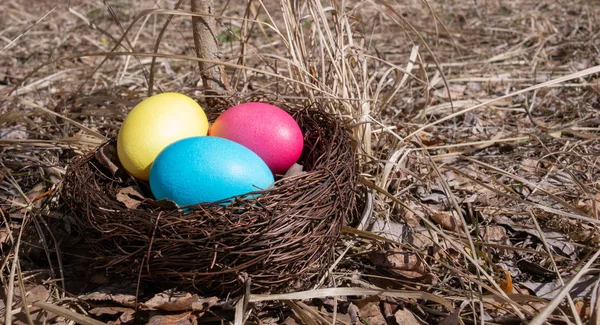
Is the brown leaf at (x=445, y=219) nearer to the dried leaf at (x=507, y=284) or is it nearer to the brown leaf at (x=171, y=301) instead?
the dried leaf at (x=507, y=284)

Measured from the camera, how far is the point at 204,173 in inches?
69.2

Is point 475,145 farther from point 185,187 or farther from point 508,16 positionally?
point 508,16

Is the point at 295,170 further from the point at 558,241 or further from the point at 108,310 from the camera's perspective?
the point at 558,241

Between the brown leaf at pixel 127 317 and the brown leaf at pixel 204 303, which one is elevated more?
the brown leaf at pixel 204 303

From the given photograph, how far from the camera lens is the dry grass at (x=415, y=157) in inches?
72.7

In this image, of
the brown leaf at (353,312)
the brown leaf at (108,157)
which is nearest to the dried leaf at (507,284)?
the brown leaf at (353,312)

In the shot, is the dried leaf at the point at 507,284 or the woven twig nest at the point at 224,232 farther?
the dried leaf at the point at 507,284

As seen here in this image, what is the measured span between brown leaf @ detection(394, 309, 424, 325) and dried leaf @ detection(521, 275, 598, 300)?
46 cm

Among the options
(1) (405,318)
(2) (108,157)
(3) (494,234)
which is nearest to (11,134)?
(2) (108,157)

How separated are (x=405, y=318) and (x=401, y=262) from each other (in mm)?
242

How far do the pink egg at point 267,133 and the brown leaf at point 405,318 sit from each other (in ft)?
2.30

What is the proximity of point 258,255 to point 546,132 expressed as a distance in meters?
1.94

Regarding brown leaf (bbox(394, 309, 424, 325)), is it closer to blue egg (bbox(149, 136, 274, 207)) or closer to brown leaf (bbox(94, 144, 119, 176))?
blue egg (bbox(149, 136, 274, 207))

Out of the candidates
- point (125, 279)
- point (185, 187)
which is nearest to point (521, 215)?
point (185, 187)
